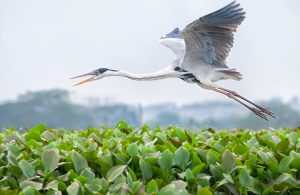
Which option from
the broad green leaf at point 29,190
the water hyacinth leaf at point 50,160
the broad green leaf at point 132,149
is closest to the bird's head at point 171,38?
the broad green leaf at point 132,149

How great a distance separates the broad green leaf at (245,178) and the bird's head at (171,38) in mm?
4884

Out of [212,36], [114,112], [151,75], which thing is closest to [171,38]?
[151,75]

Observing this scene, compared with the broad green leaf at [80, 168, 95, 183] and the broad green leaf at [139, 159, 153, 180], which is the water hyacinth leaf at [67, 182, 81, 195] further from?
the broad green leaf at [139, 159, 153, 180]

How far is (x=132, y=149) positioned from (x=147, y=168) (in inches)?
6.7

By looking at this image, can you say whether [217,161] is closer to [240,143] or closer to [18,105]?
[240,143]

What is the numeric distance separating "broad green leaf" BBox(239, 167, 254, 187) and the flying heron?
378 cm

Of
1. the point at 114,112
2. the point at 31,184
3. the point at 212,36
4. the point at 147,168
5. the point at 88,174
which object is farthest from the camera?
the point at 114,112

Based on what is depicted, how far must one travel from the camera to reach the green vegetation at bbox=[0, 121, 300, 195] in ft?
14.5

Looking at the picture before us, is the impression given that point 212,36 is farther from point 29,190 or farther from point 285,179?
point 29,190

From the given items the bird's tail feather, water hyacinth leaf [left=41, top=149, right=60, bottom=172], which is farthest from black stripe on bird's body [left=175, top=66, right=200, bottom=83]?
water hyacinth leaf [left=41, top=149, right=60, bottom=172]

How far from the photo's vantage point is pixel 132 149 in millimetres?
4750

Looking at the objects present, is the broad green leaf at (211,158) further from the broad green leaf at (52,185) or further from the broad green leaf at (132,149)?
the broad green leaf at (52,185)

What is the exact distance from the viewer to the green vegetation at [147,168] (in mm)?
4430

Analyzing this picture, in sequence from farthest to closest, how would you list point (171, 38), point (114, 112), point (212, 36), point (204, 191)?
point (114, 112) < point (171, 38) < point (212, 36) < point (204, 191)
